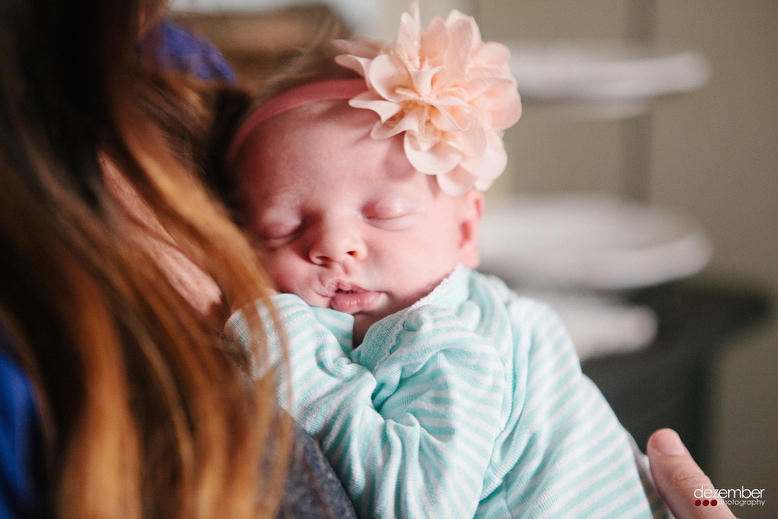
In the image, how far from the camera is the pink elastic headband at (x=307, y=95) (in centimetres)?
79

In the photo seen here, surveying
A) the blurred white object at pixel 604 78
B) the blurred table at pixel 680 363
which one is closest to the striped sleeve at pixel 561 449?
the blurred table at pixel 680 363

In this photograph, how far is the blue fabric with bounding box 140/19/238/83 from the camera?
78 cm

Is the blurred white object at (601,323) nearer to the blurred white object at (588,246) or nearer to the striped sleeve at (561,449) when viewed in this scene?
the blurred white object at (588,246)

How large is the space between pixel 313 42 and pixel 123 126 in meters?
0.56

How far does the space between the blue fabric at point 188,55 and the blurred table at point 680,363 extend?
1073mm

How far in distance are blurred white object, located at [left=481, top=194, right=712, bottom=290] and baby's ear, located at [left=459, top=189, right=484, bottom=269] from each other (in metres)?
0.93

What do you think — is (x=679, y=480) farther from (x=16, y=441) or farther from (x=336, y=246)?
(x=16, y=441)

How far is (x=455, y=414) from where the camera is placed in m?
Answer: 0.63

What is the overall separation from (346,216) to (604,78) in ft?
3.62

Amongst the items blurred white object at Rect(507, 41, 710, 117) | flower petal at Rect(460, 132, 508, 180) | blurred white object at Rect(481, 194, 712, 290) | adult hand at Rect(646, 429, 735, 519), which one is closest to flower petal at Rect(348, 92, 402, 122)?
flower petal at Rect(460, 132, 508, 180)

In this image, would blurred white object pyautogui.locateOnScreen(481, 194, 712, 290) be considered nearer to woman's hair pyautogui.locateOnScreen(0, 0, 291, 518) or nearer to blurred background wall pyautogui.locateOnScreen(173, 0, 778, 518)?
blurred background wall pyautogui.locateOnScreen(173, 0, 778, 518)

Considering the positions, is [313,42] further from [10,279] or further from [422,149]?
[10,279]

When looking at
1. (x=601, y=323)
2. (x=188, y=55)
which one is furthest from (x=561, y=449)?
(x=601, y=323)

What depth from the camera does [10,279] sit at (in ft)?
1.61
